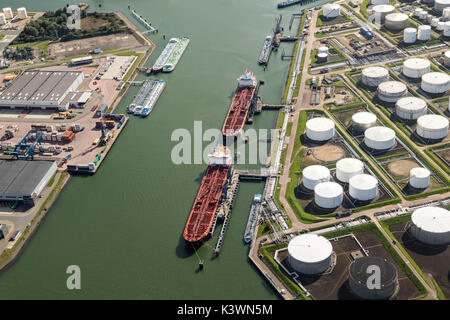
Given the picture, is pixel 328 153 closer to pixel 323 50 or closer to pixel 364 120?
pixel 364 120

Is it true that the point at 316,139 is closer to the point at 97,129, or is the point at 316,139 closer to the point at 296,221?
the point at 296,221

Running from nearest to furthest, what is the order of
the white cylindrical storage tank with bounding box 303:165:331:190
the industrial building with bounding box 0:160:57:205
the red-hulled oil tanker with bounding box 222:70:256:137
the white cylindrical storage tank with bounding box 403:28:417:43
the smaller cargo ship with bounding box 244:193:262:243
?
the smaller cargo ship with bounding box 244:193:262:243 → the white cylindrical storage tank with bounding box 303:165:331:190 → the industrial building with bounding box 0:160:57:205 → the red-hulled oil tanker with bounding box 222:70:256:137 → the white cylindrical storage tank with bounding box 403:28:417:43

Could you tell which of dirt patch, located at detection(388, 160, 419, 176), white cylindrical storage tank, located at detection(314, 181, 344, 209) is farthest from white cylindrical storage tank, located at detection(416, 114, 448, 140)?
white cylindrical storage tank, located at detection(314, 181, 344, 209)

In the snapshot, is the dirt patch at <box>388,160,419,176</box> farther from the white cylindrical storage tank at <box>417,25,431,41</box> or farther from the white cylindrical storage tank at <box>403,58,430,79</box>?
the white cylindrical storage tank at <box>417,25,431,41</box>

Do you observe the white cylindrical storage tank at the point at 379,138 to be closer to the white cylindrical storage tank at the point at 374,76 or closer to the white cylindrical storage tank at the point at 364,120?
the white cylindrical storage tank at the point at 364,120

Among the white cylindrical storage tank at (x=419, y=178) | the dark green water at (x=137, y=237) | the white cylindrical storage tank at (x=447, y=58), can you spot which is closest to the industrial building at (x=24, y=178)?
the dark green water at (x=137, y=237)

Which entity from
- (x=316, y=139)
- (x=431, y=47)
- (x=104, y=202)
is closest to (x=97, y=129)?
(x=104, y=202)

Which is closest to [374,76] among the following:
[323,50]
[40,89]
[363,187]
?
[323,50]
